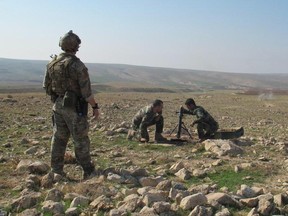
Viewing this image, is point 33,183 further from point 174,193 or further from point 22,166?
point 174,193

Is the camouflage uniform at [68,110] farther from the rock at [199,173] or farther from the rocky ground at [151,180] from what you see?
the rock at [199,173]

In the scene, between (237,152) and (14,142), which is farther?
(14,142)

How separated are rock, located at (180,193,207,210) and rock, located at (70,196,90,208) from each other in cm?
127

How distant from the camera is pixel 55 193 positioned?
6121 millimetres

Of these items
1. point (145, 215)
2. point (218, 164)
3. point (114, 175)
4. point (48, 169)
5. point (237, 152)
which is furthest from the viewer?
point (237, 152)

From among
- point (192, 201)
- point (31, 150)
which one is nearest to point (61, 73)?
point (192, 201)

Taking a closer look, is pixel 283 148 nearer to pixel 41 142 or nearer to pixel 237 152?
pixel 237 152

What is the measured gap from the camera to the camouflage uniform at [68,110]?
24.0 ft

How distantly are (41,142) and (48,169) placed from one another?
13.0ft

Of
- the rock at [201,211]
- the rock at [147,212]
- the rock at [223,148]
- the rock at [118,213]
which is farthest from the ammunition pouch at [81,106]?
the rock at [223,148]

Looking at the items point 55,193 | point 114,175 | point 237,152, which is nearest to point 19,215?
point 55,193

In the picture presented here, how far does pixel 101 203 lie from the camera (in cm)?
571

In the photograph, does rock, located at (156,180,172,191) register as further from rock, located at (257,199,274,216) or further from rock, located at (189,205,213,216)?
rock, located at (257,199,274,216)

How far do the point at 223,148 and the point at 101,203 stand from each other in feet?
16.4
